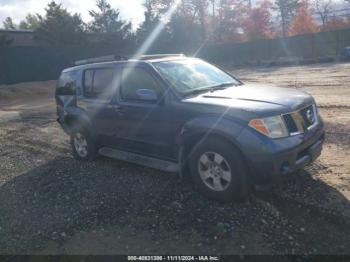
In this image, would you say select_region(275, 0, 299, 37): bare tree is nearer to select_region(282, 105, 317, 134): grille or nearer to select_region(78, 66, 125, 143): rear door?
select_region(78, 66, 125, 143): rear door

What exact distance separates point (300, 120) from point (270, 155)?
0.68 metres

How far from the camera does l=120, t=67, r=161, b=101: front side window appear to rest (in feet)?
15.3

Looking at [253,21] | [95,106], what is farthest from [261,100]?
[253,21]

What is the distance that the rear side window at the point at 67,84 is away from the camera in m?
6.12

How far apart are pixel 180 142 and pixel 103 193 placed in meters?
1.34

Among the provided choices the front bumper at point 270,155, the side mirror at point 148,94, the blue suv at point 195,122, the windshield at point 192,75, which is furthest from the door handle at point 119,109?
the front bumper at point 270,155

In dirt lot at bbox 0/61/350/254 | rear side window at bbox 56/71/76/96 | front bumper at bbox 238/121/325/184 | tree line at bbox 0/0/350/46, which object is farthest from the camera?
tree line at bbox 0/0/350/46

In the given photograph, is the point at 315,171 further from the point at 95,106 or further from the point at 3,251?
the point at 3,251

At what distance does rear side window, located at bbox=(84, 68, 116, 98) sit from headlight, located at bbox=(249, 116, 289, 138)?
254cm

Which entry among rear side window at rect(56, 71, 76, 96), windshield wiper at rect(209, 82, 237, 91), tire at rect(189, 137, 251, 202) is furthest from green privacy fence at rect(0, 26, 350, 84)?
tire at rect(189, 137, 251, 202)

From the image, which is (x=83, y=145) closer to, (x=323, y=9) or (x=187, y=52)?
(x=187, y=52)

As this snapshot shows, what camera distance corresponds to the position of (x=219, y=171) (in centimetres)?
394

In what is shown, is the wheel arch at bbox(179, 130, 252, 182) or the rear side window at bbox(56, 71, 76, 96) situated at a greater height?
the rear side window at bbox(56, 71, 76, 96)

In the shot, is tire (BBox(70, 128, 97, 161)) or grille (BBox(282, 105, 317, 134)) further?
tire (BBox(70, 128, 97, 161))
